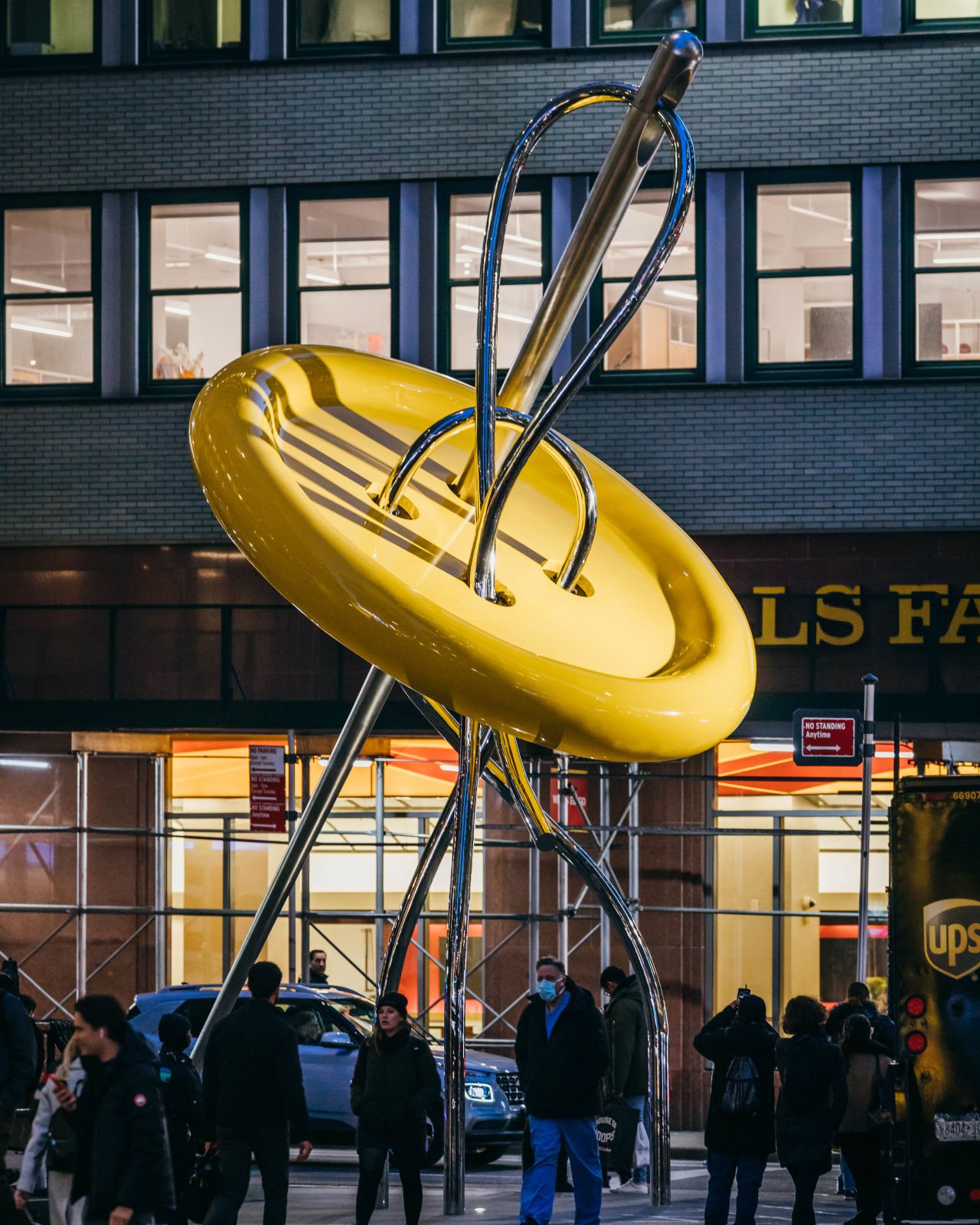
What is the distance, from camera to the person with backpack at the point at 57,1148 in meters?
7.97

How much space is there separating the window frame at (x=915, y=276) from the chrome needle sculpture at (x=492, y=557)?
9549mm

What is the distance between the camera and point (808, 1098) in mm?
11633

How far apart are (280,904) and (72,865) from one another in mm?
9569

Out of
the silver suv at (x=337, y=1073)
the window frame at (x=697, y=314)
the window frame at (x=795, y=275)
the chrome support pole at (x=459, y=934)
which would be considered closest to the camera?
the chrome support pole at (x=459, y=934)

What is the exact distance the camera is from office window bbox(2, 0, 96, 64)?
2383cm

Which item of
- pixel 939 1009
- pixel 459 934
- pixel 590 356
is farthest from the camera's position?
pixel 459 934

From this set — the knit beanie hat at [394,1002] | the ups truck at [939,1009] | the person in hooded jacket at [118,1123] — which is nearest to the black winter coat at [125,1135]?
the person in hooded jacket at [118,1123]

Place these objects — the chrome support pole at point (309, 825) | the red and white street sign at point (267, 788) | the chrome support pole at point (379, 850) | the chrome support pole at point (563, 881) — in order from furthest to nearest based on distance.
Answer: the red and white street sign at point (267, 788)
the chrome support pole at point (379, 850)
the chrome support pole at point (563, 881)
the chrome support pole at point (309, 825)

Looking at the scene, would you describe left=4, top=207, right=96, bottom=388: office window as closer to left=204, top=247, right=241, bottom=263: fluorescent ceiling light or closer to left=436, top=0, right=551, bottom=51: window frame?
left=204, top=247, right=241, bottom=263: fluorescent ceiling light

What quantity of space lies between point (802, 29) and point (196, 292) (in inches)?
286

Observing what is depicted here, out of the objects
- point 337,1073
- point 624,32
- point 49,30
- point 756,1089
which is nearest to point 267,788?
point 337,1073

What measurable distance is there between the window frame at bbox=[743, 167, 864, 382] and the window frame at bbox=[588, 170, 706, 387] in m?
0.48

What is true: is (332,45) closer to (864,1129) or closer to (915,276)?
(915,276)

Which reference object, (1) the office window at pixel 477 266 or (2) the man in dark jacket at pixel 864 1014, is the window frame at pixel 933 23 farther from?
(2) the man in dark jacket at pixel 864 1014
